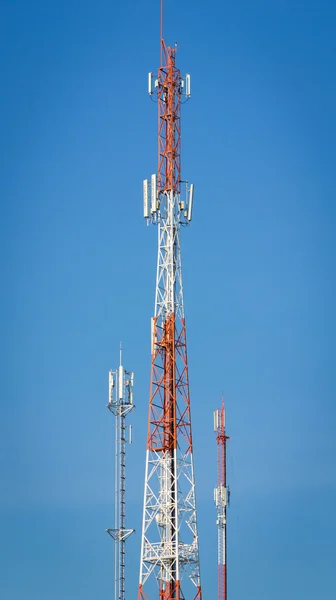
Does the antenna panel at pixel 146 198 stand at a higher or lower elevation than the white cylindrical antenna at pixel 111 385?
higher

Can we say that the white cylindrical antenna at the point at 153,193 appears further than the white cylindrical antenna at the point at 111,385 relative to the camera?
Yes

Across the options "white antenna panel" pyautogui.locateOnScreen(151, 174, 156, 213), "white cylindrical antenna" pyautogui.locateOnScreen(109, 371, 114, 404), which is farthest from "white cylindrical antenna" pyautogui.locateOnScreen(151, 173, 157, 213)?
"white cylindrical antenna" pyautogui.locateOnScreen(109, 371, 114, 404)

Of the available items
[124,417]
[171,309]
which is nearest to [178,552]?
[124,417]

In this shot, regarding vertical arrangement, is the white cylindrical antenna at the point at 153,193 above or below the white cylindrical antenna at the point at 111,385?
above

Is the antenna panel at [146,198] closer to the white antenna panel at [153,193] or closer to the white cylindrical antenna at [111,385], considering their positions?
the white antenna panel at [153,193]

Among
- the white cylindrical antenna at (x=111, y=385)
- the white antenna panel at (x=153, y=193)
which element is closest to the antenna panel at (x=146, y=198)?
the white antenna panel at (x=153, y=193)

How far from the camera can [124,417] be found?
99750mm

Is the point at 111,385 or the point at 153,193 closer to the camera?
the point at 111,385

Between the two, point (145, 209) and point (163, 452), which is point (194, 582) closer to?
point (163, 452)

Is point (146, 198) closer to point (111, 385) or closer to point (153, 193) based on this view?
point (153, 193)

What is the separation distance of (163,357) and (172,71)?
719 inches

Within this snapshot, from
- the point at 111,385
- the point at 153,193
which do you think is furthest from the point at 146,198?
the point at 111,385

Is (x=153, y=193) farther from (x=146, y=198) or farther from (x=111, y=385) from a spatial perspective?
(x=111, y=385)

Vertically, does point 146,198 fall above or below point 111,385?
above
